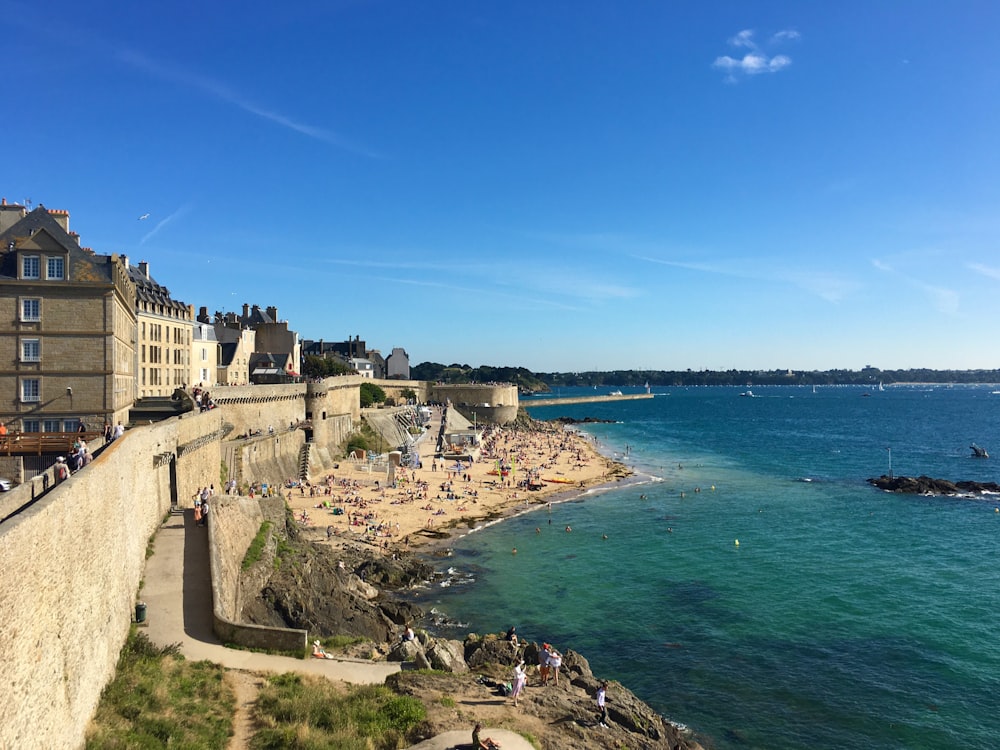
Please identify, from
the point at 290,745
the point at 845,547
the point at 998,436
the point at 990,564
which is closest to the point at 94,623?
the point at 290,745

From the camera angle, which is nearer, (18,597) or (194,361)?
(18,597)

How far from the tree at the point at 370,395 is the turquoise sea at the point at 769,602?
36774mm

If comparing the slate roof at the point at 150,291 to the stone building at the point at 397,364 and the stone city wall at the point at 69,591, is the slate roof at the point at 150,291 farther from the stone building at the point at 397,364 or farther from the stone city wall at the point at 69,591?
the stone building at the point at 397,364

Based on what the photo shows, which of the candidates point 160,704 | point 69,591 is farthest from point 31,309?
point 69,591

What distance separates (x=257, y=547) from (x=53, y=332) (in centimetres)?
949

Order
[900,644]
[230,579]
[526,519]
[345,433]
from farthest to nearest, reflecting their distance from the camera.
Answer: [345,433] < [526,519] < [900,644] < [230,579]

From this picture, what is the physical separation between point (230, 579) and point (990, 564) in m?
34.2

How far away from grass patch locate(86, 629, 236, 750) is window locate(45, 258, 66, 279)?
12.8 meters

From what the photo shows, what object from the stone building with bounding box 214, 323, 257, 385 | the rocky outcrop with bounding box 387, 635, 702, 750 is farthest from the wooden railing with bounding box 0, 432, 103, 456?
the stone building with bounding box 214, 323, 257, 385

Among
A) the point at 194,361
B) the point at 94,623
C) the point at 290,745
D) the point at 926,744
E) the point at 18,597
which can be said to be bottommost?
the point at 926,744

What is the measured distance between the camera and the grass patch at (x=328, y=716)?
40.6 ft

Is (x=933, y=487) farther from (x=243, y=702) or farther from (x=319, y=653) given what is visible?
(x=243, y=702)

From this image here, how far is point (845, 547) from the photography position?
119 feet

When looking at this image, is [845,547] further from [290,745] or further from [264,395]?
[264,395]
